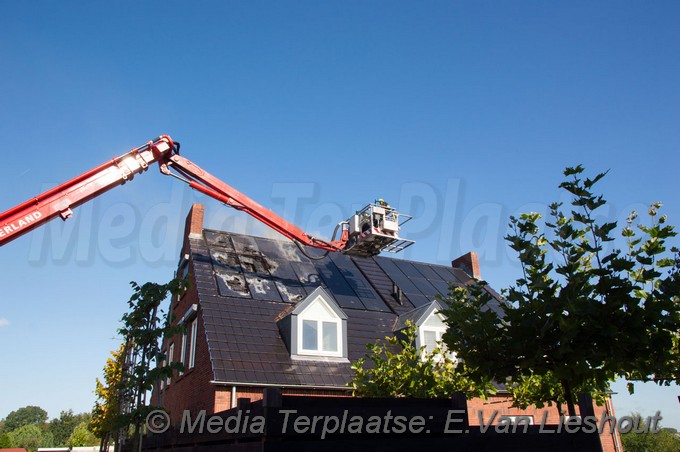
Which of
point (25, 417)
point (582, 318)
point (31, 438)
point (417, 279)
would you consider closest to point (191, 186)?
point (417, 279)

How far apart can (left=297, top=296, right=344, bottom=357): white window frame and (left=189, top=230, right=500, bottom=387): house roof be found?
0.36m

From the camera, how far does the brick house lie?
50.4 feet

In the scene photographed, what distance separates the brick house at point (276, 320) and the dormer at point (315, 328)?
0.12 ft

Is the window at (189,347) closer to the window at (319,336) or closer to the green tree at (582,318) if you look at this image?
the window at (319,336)

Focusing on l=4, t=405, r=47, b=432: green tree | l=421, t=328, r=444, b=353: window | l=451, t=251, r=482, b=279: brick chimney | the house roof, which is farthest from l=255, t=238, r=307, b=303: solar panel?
l=4, t=405, r=47, b=432: green tree

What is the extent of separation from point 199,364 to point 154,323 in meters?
3.63

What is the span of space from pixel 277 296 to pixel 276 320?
5.02ft

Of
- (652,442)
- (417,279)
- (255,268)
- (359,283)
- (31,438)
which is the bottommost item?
(31,438)

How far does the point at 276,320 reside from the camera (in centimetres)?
1758

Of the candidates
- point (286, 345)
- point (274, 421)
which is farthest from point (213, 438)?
point (286, 345)

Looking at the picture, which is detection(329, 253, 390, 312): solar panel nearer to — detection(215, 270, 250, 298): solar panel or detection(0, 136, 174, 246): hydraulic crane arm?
detection(215, 270, 250, 298): solar panel

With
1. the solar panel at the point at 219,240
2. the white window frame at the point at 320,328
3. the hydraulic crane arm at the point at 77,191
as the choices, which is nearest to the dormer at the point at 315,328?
the white window frame at the point at 320,328

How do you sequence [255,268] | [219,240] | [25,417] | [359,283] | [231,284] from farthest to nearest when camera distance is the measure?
1. [25,417]
2. [359,283]
3. [219,240]
4. [255,268]
5. [231,284]

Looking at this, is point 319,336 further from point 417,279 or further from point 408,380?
point 417,279
